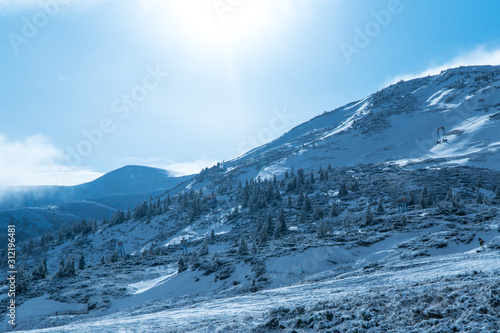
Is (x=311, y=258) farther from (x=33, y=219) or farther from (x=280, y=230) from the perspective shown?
(x=33, y=219)

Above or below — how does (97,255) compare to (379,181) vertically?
below

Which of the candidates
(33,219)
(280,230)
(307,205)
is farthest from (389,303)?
(33,219)

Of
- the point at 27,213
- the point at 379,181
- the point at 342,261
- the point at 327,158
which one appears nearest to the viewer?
the point at 342,261

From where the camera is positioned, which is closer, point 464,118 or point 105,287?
point 105,287

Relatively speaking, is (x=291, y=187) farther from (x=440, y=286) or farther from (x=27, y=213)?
(x=27, y=213)

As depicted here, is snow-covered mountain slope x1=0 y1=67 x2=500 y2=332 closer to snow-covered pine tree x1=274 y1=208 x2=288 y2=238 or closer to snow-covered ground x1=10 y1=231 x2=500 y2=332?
snow-covered ground x1=10 y1=231 x2=500 y2=332

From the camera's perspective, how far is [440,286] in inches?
520

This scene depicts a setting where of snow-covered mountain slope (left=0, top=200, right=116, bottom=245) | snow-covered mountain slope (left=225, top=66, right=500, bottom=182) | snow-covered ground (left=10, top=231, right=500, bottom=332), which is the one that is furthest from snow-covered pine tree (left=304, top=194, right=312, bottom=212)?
snow-covered mountain slope (left=0, top=200, right=116, bottom=245)

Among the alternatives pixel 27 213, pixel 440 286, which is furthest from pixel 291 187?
pixel 27 213

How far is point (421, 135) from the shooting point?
121 meters

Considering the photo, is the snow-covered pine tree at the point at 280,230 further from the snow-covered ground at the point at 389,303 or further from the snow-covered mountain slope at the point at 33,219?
the snow-covered mountain slope at the point at 33,219

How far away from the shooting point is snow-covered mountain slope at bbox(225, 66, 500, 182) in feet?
309

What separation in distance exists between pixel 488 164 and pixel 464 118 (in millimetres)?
56827

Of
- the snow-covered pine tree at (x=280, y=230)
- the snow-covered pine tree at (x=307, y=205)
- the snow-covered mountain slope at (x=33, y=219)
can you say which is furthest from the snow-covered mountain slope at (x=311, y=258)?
the snow-covered mountain slope at (x=33, y=219)
